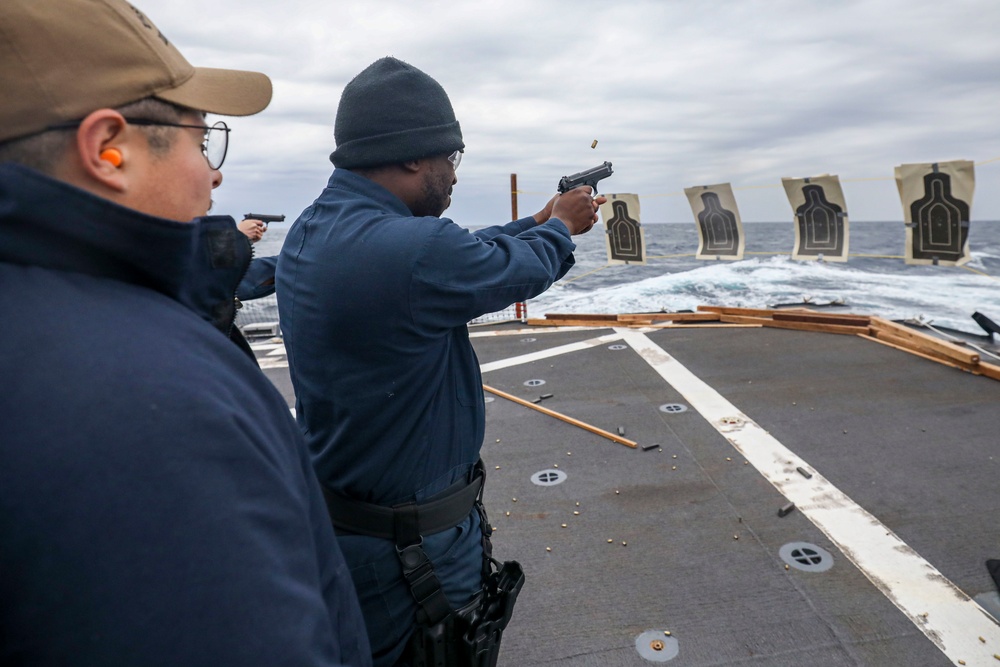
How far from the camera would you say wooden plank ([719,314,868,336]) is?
7.84m

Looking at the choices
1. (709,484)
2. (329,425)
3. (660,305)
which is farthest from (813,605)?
(660,305)

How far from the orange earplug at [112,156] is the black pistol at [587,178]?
1.83 meters

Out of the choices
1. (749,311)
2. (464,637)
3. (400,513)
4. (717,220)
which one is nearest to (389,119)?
(400,513)

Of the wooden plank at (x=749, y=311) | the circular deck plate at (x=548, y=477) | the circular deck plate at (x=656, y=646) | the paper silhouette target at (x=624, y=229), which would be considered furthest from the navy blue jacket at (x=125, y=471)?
the paper silhouette target at (x=624, y=229)

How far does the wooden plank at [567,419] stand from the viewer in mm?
4754

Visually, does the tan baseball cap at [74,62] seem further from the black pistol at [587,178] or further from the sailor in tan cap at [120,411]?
the black pistol at [587,178]

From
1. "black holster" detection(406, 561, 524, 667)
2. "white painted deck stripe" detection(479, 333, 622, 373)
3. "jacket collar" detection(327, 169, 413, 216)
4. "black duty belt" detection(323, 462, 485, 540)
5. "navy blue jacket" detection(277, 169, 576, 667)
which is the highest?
"jacket collar" detection(327, 169, 413, 216)

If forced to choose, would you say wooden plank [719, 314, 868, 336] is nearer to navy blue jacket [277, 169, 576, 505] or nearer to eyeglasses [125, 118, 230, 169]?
navy blue jacket [277, 169, 576, 505]

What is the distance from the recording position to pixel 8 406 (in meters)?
0.62

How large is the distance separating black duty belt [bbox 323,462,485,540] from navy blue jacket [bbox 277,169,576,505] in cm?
3

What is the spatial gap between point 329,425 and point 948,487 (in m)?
3.97

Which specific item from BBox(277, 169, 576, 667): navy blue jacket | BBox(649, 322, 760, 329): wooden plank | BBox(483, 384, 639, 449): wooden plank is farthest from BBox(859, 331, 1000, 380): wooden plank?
BBox(277, 169, 576, 667): navy blue jacket

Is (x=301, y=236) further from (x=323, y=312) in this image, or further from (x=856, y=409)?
(x=856, y=409)

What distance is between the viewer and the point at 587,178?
257 cm
